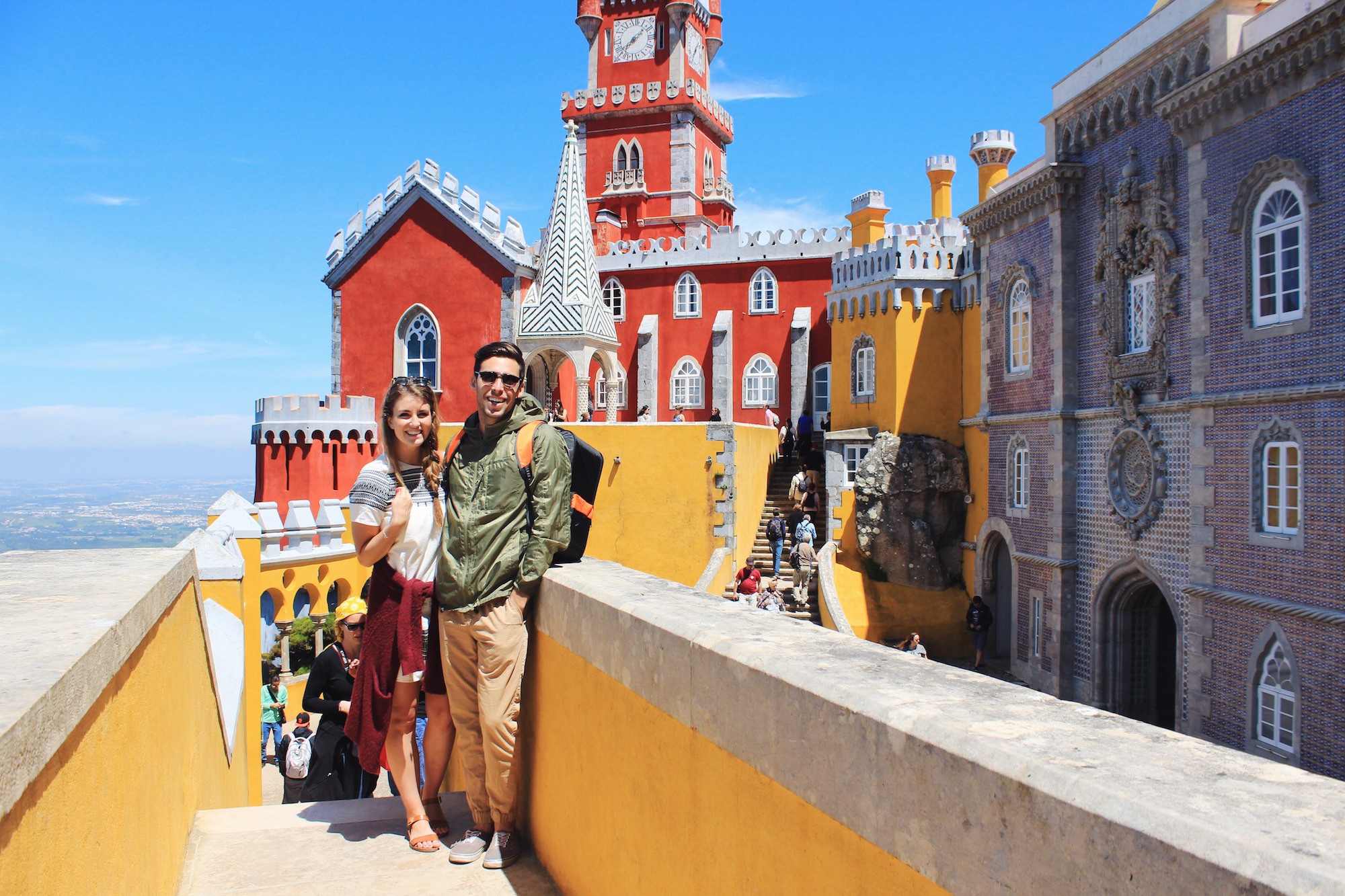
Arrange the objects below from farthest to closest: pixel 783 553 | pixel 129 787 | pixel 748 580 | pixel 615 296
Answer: pixel 615 296 → pixel 783 553 → pixel 748 580 → pixel 129 787

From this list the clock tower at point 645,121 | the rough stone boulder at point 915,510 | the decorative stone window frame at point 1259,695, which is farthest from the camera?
the clock tower at point 645,121

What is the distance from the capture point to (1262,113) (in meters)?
12.9

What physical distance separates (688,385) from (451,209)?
26.9 ft

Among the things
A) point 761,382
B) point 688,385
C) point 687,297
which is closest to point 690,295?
point 687,297

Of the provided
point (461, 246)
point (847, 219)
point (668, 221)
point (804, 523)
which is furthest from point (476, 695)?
point (668, 221)

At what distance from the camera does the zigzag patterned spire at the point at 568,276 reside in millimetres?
23047

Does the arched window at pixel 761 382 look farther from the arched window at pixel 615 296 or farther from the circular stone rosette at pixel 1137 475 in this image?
the circular stone rosette at pixel 1137 475

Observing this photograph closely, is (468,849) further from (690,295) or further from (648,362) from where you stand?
(690,295)

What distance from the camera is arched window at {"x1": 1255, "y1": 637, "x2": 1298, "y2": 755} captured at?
39.9 ft

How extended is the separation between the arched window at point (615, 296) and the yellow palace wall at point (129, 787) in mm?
24614

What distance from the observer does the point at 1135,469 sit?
15.8 m

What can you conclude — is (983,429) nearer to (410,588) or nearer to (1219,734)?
(1219,734)

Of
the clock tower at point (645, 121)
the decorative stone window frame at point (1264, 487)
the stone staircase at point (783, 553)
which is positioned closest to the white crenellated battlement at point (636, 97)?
the clock tower at point (645, 121)

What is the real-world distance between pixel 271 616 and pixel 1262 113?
15913 mm
